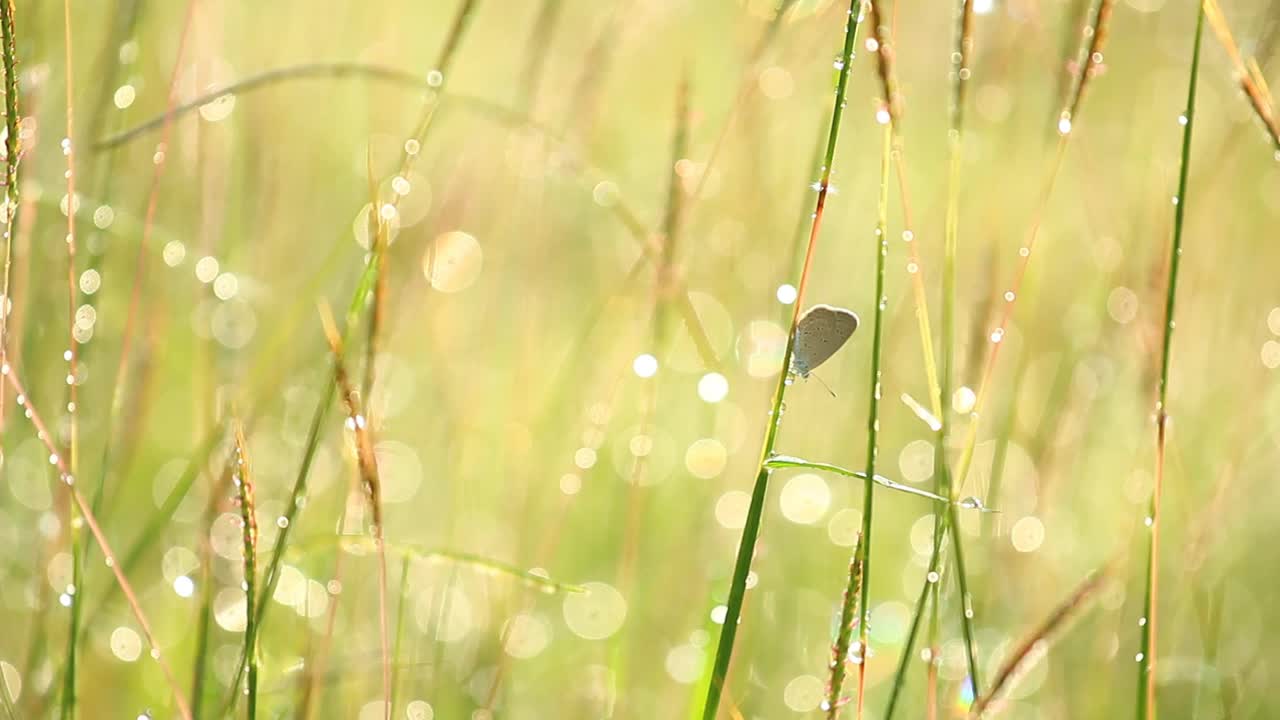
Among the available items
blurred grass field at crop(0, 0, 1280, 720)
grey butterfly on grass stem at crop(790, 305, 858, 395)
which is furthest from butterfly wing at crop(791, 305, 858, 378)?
blurred grass field at crop(0, 0, 1280, 720)

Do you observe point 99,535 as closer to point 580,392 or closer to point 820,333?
point 820,333

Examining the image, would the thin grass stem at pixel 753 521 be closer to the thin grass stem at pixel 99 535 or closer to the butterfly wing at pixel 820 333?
the butterfly wing at pixel 820 333

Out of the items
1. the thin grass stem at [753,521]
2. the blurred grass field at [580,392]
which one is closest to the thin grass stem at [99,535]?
the blurred grass field at [580,392]

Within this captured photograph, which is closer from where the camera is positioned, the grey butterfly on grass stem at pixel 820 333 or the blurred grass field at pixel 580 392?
the grey butterfly on grass stem at pixel 820 333

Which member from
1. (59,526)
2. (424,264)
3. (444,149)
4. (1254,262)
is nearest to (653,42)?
(444,149)

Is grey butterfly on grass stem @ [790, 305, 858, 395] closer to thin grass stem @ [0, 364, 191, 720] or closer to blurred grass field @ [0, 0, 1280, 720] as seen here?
blurred grass field @ [0, 0, 1280, 720]

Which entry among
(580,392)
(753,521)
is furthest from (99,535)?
(580,392)
